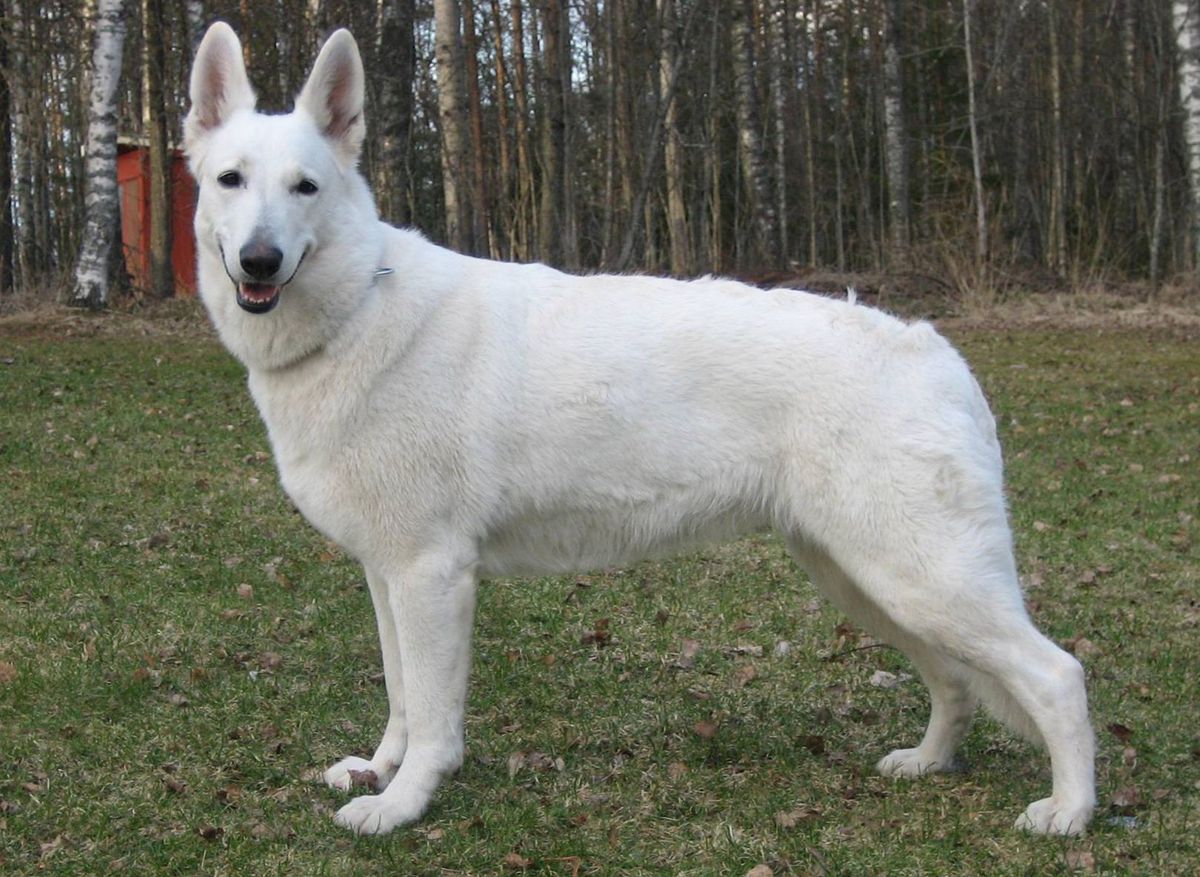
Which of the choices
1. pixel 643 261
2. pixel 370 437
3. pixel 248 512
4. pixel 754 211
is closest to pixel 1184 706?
pixel 370 437

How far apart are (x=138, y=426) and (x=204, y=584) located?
4.04 meters

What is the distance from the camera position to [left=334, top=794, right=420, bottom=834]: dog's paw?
135 inches

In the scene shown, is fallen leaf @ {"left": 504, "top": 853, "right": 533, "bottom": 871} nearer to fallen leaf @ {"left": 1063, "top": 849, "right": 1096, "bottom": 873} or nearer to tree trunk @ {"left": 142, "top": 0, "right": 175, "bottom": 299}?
fallen leaf @ {"left": 1063, "top": 849, "right": 1096, "bottom": 873}

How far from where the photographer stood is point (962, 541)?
10.9 ft

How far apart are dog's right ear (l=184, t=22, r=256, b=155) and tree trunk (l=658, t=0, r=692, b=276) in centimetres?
1241

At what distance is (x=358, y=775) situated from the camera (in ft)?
12.2

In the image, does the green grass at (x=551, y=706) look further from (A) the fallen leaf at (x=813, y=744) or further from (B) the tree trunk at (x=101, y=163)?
(B) the tree trunk at (x=101, y=163)

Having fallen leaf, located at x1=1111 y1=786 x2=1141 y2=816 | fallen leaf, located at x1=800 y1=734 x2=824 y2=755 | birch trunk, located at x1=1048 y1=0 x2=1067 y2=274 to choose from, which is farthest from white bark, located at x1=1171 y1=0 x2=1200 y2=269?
fallen leaf, located at x1=1111 y1=786 x2=1141 y2=816

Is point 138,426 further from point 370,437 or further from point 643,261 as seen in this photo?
point 643,261

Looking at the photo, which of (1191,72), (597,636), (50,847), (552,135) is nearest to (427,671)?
(50,847)

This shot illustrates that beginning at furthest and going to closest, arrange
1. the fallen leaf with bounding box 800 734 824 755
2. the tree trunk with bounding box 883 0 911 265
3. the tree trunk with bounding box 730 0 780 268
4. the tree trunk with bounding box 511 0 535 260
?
the tree trunk with bounding box 511 0 535 260 → the tree trunk with bounding box 883 0 911 265 → the tree trunk with bounding box 730 0 780 268 → the fallen leaf with bounding box 800 734 824 755

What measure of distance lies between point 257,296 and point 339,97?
0.71m

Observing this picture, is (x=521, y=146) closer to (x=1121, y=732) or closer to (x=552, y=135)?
(x=552, y=135)

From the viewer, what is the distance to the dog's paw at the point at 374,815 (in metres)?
3.42
